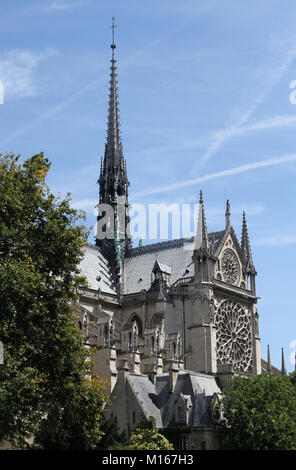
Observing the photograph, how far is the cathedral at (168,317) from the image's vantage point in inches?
2435

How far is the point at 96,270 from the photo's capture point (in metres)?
88.0

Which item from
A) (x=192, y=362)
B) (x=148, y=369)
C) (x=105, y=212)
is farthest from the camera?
(x=105, y=212)

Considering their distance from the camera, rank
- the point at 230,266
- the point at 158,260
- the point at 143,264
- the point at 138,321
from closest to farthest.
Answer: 1. the point at 138,321
2. the point at 230,266
3. the point at 158,260
4. the point at 143,264

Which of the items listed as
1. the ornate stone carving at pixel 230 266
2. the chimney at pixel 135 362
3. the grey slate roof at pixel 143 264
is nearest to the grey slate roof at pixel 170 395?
the chimney at pixel 135 362

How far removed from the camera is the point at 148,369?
225 ft

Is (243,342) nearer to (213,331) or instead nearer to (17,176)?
(213,331)

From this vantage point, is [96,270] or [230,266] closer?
[230,266]

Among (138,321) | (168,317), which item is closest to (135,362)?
(168,317)

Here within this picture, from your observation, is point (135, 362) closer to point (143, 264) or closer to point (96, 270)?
point (96, 270)

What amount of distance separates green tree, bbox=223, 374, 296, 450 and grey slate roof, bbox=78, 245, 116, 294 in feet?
87.4

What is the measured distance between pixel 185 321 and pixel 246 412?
22.8 meters

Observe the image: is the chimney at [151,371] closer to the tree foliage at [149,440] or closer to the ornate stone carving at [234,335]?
the tree foliage at [149,440]

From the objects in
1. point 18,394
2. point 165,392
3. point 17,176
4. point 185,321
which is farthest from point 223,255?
point 18,394

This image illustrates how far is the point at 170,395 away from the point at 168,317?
17853 mm
